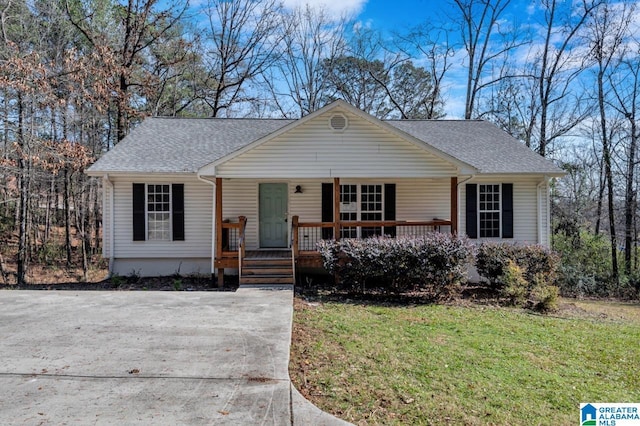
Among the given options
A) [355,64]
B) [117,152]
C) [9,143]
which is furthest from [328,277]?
[355,64]

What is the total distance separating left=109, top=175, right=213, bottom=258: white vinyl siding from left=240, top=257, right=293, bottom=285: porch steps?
7.80 feet

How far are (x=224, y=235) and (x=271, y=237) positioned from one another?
1489 mm

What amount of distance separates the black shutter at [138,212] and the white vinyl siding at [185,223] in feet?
0.44

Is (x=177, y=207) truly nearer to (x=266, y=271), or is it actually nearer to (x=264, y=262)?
(x=264, y=262)

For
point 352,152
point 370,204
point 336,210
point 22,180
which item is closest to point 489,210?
point 370,204

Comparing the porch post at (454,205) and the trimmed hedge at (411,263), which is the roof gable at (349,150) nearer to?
the porch post at (454,205)

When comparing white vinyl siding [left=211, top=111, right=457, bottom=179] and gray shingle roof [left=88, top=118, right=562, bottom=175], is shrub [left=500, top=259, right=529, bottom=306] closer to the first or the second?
white vinyl siding [left=211, top=111, right=457, bottom=179]

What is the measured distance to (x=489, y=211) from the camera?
12016 millimetres

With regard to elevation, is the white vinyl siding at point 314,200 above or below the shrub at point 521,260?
above

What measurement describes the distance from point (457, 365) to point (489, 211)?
827cm

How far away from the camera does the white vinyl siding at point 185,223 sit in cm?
1130
